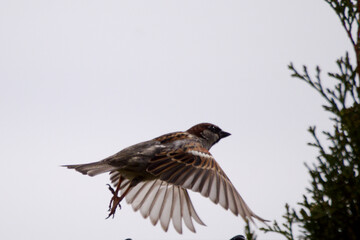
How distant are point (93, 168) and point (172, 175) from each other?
0.92 meters

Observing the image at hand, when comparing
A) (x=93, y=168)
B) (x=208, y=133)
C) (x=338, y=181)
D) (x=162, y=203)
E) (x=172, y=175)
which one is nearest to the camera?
(x=338, y=181)

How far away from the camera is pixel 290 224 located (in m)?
3.58

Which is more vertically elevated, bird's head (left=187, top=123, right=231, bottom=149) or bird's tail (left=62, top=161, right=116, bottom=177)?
bird's head (left=187, top=123, right=231, bottom=149)

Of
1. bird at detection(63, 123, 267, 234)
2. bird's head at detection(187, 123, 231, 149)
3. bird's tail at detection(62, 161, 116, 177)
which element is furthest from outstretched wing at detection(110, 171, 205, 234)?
bird's tail at detection(62, 161, 116, 177)

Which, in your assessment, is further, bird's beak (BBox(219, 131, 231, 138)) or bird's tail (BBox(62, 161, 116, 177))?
bird's beak (BBox(219, 131, 231, 138))

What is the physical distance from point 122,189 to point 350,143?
3.82m

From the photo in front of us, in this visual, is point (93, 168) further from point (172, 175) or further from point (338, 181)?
point (338, 181)

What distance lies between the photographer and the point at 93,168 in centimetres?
565

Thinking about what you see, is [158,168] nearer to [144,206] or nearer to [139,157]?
[139,157]

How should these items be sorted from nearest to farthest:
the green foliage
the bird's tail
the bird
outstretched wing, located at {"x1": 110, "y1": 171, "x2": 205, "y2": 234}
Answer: the green foliage
the bird
the bird's tail
outstretched wing, located at {"x1": 110, "y1": 171, "x2": 205, "y2": 234}

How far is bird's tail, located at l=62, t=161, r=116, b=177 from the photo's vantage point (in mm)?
5543

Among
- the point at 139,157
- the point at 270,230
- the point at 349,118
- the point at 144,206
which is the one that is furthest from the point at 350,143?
the point at 144,206

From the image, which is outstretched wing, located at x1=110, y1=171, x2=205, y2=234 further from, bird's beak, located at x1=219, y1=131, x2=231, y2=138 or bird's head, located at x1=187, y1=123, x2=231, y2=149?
bird's beak, located at x1=219, y1=131, x2=231, y2=138

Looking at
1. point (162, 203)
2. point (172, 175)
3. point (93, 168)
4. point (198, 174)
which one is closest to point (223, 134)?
point (162, 203)
